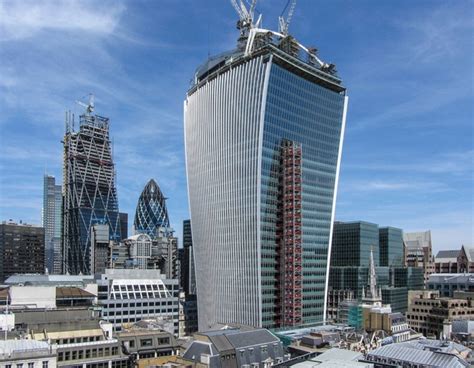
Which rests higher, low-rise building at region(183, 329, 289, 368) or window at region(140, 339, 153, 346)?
low-rise building at region(183, 329, 289, 368)

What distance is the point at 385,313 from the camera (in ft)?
593

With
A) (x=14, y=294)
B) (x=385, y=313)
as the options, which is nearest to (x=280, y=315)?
(x=385, y=313)

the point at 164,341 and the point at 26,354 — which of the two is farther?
the point at 164,341

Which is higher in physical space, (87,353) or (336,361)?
(336,361)

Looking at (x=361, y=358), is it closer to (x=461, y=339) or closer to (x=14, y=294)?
(x=461, y=339)

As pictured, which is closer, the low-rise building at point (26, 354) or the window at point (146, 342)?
the low-rise building at point (26, 354)

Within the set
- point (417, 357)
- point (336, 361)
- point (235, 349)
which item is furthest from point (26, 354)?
point (417, 357)

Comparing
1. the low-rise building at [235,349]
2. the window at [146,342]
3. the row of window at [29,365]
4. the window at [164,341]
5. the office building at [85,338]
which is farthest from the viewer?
the window at [164,341]

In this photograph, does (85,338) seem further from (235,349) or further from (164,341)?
(235,349)

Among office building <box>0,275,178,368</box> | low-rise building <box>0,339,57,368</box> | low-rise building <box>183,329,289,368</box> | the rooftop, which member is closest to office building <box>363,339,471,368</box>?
low-rise building <box>183,329,289,368</box>

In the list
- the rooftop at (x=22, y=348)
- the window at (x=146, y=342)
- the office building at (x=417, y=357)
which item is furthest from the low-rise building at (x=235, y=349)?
the rooftop at (x=22, y=348)

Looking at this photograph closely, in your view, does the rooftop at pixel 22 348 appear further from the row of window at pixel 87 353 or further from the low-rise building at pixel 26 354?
the row of window at pixel 87 353

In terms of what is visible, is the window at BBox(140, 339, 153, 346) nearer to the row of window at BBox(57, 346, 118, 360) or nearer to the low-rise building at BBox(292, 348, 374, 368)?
the row of window at BBox(57, 346, 118, 360)

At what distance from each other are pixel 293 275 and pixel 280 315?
18205mm
